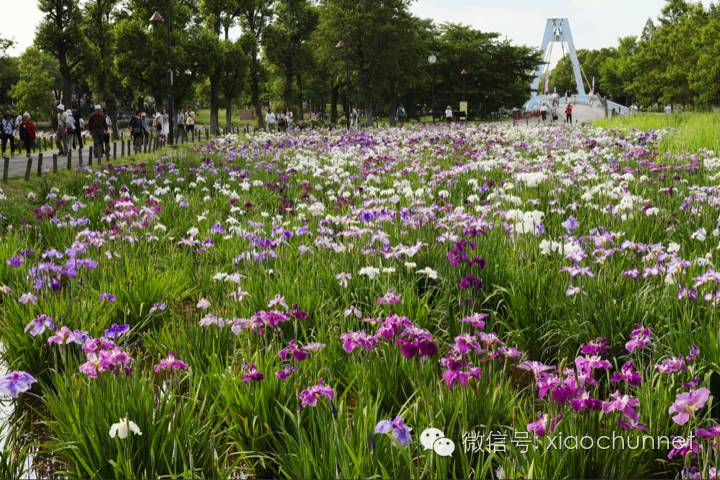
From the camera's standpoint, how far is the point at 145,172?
12328 mm

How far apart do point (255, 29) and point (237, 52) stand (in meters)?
10.1

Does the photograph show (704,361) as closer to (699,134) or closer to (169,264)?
(169,264)

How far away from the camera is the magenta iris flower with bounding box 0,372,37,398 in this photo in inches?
98.0

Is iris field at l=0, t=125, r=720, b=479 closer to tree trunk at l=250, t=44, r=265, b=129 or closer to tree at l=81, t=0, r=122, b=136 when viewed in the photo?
tree at l=81, t=0, r=122, b=136

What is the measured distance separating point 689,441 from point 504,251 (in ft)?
9.56

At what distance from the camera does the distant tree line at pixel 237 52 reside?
149ft

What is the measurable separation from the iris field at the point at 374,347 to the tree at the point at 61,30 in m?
38.2

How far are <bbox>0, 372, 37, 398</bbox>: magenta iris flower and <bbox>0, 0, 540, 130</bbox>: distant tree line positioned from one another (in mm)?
33981

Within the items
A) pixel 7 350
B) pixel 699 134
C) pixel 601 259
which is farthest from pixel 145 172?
pixel 699 134

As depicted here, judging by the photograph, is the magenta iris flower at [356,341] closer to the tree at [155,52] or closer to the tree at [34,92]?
the tree at [155,52]

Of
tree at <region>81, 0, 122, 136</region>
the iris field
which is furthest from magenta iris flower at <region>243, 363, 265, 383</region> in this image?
tree at <region>81, 0, 122, 136</region>

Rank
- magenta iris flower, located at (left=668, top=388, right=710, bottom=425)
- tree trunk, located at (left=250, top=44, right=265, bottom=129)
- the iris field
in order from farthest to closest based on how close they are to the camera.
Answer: tree trunk, located at (left=250, top=44, right=265, bottom=129), the iris field, magenta iris flower, located at (left=668, top=388, right=710, bottom=425)

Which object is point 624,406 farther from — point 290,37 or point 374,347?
point 290,37

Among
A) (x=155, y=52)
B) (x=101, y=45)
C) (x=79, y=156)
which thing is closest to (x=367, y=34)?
(x=155, y=52)
